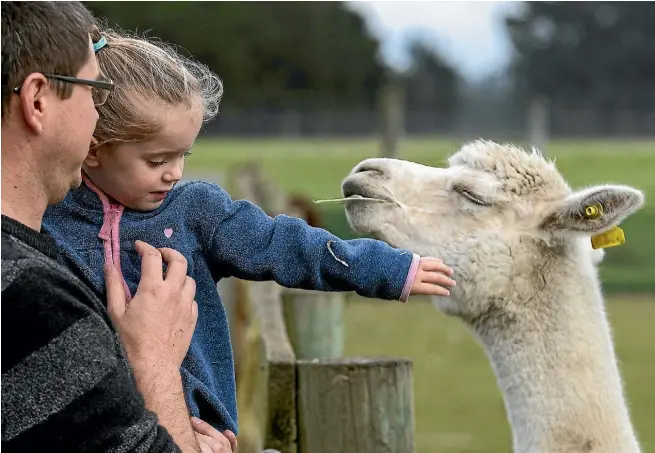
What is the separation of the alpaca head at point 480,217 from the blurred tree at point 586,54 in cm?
2951

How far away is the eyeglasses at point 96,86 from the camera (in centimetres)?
191

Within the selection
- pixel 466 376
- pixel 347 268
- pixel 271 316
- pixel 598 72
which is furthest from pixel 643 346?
pixel 598 72

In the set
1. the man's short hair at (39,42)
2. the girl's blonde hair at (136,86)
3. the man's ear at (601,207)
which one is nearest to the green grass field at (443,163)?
the man's ear at (601,207)

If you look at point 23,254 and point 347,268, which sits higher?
point 347,268

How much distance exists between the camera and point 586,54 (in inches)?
1374

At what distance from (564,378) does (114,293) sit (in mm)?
1487

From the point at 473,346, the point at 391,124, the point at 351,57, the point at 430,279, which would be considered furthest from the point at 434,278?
the point at 351,57

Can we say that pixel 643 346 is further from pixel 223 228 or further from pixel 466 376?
pixel 223 228

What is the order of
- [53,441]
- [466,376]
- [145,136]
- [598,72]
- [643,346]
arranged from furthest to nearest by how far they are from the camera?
[598,72] < [643,346] < [466,376] < [145,136] < [53,441]

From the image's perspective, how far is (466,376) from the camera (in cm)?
870

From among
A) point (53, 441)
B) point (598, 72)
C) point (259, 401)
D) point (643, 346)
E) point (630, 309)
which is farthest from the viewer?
point (598, 72)

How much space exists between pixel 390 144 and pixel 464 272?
1008 cm

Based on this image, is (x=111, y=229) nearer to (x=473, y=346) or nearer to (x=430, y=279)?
(x=430, y=279)

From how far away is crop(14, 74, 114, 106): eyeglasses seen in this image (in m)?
1.91
